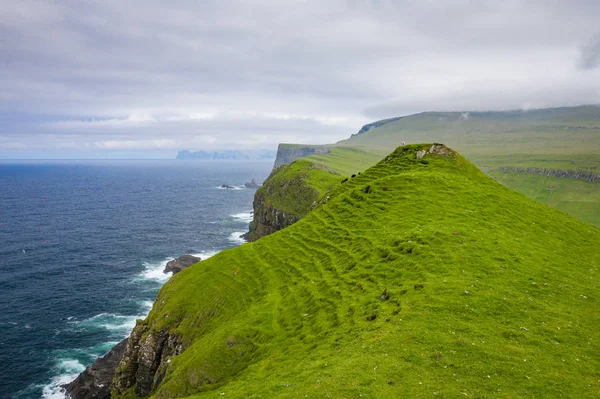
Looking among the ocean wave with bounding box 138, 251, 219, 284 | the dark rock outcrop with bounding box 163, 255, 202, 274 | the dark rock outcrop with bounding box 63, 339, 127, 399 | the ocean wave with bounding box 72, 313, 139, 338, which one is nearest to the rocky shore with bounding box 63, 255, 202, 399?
the dark rock outcrop with bounding box 63, 339, 127, 399

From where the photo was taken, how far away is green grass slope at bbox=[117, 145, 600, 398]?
23.0 metres

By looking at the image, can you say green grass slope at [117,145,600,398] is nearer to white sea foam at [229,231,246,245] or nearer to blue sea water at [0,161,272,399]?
blue sea water at [0,161,272,399]

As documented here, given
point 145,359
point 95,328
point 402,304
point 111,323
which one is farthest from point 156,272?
point 402,304

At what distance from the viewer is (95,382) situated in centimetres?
6197

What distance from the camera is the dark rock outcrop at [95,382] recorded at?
6062cm

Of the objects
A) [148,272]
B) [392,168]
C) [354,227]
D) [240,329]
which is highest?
[392,168]

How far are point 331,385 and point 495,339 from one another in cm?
1226

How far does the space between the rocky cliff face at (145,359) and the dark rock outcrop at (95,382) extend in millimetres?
13433

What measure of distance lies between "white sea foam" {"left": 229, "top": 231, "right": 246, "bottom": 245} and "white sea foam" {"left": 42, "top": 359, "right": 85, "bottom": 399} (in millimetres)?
84329

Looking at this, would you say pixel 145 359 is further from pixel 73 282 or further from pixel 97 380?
pixel 73 282

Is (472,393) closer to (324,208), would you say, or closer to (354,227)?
(354,227)

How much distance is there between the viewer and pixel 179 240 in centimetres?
15912

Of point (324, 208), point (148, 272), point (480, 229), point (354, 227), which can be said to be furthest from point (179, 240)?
point (480, 229)

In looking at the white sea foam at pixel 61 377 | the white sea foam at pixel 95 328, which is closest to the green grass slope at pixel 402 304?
the white sea foam at pixel 61 377
